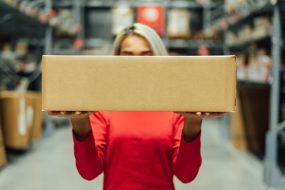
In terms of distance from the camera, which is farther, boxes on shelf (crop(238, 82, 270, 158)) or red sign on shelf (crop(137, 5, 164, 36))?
red sign on shelf (crop(137, 5, 164, 36))

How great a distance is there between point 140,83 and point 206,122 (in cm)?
644

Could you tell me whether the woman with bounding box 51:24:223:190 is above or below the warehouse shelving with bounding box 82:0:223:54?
below

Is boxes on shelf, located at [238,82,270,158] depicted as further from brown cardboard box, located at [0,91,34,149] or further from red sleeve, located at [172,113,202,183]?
red sleeve, located at [172,113,202,183]

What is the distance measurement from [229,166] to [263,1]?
1569mm

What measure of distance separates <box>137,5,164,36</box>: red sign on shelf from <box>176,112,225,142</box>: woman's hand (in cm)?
623

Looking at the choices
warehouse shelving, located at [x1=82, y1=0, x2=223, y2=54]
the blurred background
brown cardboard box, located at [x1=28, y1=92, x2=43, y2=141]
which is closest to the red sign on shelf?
the blurred background

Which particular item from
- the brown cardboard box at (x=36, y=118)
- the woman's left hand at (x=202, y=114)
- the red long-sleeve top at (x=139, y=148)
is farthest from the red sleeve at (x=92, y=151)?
the brown cardboard box at (x=36, y=118)

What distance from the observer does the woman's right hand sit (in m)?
1.08

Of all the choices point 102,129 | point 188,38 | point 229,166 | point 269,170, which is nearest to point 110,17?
point 188,38

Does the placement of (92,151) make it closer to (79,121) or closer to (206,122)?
(79,121)

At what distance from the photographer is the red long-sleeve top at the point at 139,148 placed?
4.62ft

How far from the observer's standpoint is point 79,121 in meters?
1.17

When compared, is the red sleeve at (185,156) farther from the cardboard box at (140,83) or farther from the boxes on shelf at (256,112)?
the boxes on shelf at (256,112)

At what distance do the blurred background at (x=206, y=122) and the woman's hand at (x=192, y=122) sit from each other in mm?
2188
